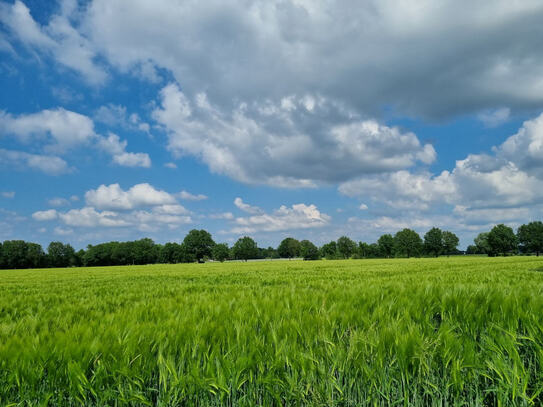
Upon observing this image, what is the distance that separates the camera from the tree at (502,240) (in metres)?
111

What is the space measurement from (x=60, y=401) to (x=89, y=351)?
0.31m

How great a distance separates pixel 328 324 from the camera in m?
2.65

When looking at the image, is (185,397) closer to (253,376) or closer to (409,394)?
(253,376)

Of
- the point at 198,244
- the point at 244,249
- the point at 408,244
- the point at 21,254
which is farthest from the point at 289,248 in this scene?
the point at 21,254

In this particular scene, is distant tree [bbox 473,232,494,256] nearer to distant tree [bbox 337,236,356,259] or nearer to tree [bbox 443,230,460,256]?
tree [bbox 443,230,460,256]

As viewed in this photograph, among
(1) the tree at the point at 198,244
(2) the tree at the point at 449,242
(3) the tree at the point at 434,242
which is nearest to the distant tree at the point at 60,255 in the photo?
(1) the tree at the point at 198,244

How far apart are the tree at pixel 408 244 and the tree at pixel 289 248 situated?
169ft

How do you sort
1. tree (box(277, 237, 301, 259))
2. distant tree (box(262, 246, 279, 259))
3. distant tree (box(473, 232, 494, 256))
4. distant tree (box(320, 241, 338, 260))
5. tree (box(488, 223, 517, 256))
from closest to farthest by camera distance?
tree (box(488, 223, 517, 256)) < distant tree (box(473, 232, 494, 256)) < distant tree (box(320, 241, 338, 260)) < tree (box(277, 237, 301, 259)) < distant tree (box(262, 246, 279, 259))

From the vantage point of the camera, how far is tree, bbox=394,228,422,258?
12244 centimetres

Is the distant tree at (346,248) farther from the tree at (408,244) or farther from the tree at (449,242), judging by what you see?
the tree at (449,242)

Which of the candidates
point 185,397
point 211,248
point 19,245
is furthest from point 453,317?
point 19,245

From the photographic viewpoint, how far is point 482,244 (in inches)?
4916

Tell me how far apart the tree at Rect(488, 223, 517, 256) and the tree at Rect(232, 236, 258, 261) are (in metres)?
97.6

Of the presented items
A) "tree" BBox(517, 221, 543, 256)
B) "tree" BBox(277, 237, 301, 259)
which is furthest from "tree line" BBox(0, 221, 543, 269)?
"tree" BBox(277, 237, 301, 259)
